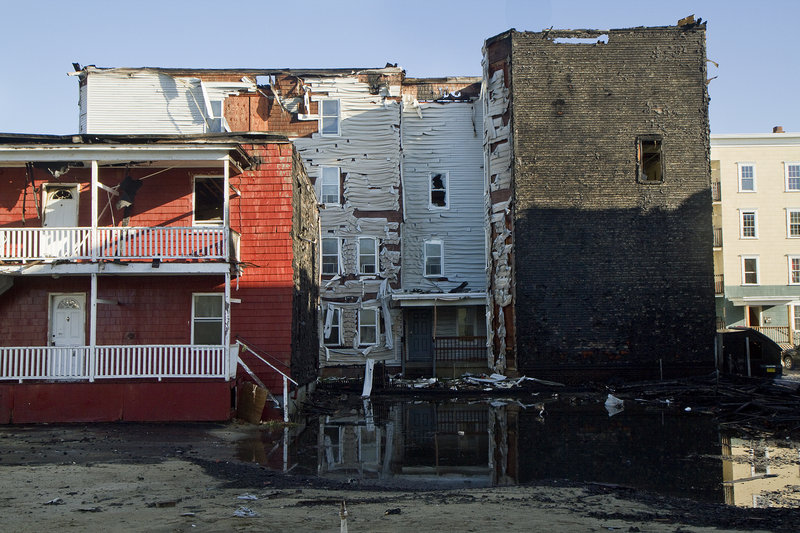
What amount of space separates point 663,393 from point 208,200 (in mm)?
14568

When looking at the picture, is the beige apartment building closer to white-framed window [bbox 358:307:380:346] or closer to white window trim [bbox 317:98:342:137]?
white-framed window [bbox 358:307:380:346]

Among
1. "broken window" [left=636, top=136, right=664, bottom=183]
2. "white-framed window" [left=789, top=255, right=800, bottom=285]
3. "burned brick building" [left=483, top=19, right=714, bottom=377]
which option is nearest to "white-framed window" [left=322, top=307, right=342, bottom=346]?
"burned brick building" [left=483, top=19, right=714, bottom=377]

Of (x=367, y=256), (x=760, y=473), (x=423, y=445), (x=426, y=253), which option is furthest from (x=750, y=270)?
(x=760, y=473)

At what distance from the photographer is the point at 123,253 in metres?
17.1

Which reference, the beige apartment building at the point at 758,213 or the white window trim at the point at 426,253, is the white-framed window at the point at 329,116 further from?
the beige apartment building at the point at 758,213

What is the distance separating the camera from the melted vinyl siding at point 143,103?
33.2 metres

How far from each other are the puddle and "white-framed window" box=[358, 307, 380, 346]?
12.4 metres

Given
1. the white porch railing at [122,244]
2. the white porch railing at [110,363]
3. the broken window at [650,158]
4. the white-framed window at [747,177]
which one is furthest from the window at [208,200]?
the white-framed window at [747,177]

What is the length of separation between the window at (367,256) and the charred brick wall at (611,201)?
798cm

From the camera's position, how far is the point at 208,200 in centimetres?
1912

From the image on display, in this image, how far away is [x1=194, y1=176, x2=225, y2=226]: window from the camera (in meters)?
18.9


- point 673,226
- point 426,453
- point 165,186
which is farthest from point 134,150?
point 673,226

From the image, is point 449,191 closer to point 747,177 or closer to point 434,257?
point 434,257

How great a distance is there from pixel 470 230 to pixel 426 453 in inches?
823
